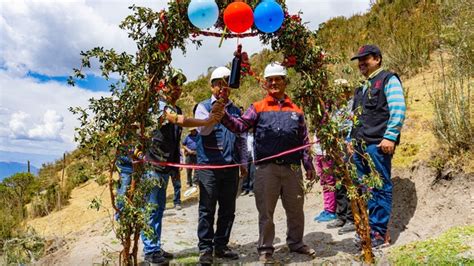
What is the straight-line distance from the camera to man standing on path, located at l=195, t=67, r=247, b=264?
427 cm

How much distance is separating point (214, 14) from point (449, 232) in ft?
9.67

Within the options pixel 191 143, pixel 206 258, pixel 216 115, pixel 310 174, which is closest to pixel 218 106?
pixel 216 115

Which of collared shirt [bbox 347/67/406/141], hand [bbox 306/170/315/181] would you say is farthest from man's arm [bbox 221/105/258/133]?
collared shirt [bbox 347/67/406/141]

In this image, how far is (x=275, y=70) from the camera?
4113 mm

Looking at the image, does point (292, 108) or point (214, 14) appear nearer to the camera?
point (214, 14)

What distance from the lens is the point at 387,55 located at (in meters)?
9.80

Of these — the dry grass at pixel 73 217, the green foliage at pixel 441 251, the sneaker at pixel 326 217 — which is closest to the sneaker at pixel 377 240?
the green foliage at pixel 441 251

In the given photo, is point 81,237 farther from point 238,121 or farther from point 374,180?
point 374,180

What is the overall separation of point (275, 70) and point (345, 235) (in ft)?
6.97

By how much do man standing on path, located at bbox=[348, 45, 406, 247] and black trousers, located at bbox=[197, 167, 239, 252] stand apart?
131cm

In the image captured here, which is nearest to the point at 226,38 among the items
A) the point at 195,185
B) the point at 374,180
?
the point at 374,180

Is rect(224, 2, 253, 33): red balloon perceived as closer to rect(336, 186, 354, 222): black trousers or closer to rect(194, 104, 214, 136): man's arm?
rect(194, 104, 214, 136): man's arm

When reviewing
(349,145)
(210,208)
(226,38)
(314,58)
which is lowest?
(210,208)

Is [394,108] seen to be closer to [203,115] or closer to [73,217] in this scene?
[203,115]
